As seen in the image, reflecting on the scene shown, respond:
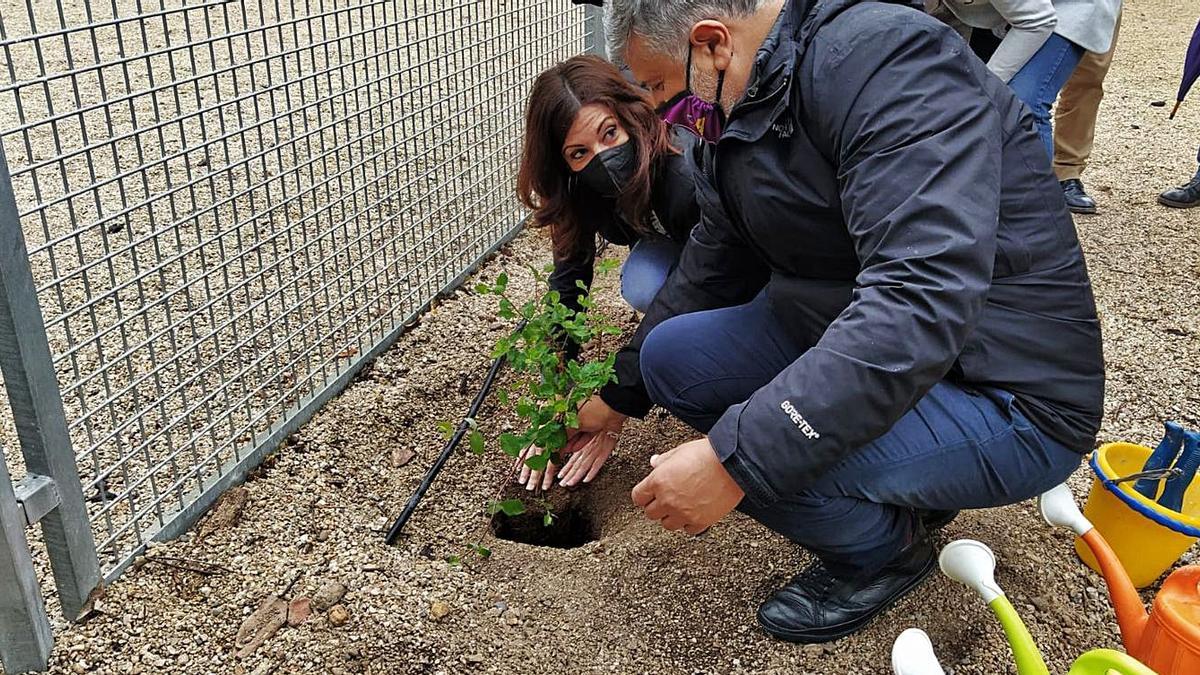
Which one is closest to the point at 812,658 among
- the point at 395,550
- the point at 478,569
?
the point at 478,569

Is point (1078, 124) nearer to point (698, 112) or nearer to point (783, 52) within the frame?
point (698, 112)

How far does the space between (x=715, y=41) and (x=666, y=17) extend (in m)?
0.08

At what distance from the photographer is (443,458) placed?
2.24 metres

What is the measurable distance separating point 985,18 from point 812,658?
2109mm

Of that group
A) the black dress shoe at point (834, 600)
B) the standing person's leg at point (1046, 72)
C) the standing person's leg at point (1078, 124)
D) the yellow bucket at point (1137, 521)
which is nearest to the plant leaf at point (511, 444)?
the black dress shoe at point (834, 600)

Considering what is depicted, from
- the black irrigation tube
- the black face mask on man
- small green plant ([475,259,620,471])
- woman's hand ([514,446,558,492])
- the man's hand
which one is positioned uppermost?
the black face mask on man

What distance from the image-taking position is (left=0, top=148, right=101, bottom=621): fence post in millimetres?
1516

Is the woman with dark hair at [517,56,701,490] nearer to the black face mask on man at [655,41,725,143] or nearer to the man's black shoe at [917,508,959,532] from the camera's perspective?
the black face mask on man at [655,41,725,143]

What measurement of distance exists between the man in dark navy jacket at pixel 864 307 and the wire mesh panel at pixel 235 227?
3.05 feet

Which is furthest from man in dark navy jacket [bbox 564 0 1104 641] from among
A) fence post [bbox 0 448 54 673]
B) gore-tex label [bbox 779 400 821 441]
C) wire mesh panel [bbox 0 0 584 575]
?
fence post [bbox 0 448 54 673]

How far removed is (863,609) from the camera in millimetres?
1840

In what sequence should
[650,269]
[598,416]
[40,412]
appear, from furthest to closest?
[650,269]
[598,416]
[40,412]

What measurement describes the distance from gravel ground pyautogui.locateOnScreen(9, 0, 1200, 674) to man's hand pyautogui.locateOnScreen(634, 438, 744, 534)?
17.8 inches

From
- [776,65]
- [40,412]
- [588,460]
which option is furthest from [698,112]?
[40,412]
